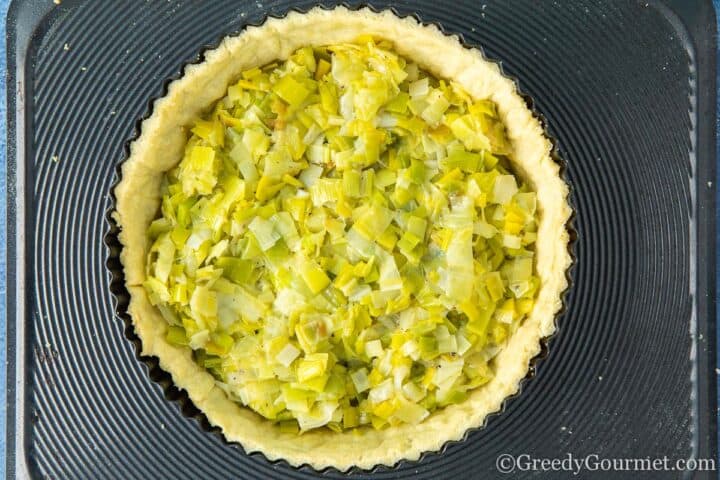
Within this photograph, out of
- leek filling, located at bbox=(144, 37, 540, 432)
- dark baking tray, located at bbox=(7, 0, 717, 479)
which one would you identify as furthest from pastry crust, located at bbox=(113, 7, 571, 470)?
dark baking tray, located at bbox=(7, 0, 717, 479)

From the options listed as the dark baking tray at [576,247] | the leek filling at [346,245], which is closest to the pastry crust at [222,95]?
the leek filling at [346,245]

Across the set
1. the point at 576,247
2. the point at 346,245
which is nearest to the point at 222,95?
the point at 346,245

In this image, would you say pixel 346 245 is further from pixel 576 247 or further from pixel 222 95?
pixel 576 247

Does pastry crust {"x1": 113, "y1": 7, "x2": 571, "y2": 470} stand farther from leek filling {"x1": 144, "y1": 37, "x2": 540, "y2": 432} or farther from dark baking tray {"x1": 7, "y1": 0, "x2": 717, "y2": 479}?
dark baking tray {"x1": 7, "y1": 0, "x2": 717, "y2": 479}

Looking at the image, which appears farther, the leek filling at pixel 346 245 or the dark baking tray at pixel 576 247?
the dark baking tray at pixel 576 247

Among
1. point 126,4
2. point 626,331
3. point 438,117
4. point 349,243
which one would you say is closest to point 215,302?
point 349,243

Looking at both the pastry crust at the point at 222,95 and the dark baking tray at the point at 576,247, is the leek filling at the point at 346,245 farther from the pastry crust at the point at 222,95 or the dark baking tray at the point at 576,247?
the dark baking tray at the point at 576,247
